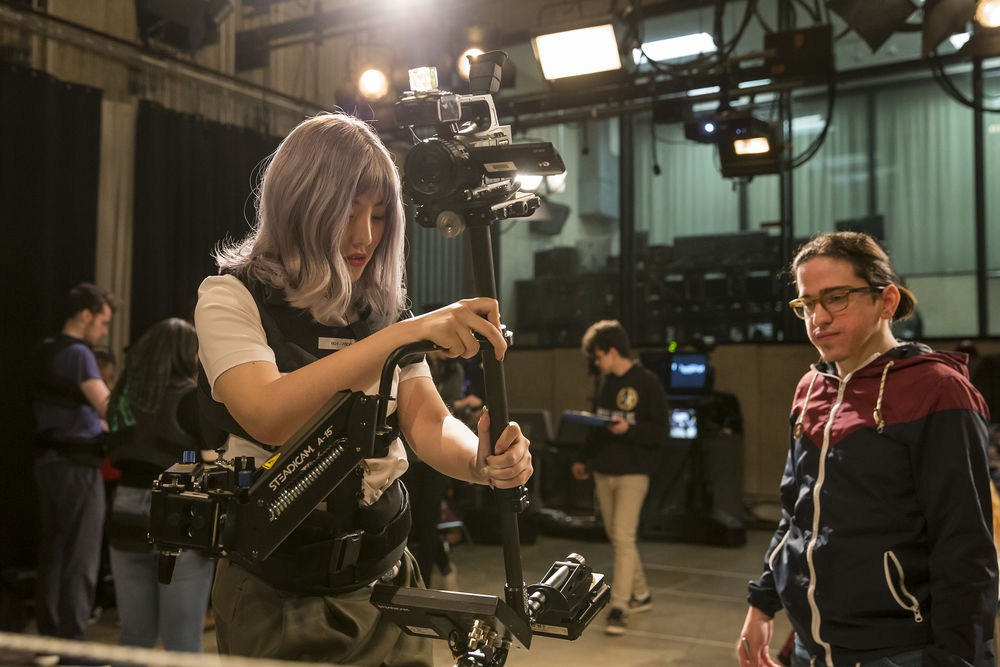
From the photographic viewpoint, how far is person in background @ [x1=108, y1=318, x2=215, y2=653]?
2.70 metres

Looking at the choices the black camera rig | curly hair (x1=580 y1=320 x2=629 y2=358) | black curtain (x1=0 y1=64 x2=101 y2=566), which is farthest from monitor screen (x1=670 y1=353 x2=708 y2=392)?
the black camera rig

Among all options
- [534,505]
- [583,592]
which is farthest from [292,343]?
[534,505]

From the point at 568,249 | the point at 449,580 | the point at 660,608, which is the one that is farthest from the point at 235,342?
the point at 568,249

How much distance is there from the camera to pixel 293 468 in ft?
2.91

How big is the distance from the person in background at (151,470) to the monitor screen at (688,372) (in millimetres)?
5138

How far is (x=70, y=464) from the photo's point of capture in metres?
4.09

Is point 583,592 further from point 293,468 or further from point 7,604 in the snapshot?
point 7,604

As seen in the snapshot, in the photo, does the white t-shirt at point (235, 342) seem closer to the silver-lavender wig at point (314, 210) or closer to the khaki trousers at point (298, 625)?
the silver-lavender wig at point (314, 210)

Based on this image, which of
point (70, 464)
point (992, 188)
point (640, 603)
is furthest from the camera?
point (992, 188)

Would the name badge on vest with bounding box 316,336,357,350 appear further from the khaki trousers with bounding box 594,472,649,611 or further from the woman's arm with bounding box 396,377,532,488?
the khaki trousers with bounding box 594,472,649,611

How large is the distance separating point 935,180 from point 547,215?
153 inches

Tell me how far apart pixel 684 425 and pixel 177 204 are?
445cm

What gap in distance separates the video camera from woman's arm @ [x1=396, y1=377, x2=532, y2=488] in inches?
10.6

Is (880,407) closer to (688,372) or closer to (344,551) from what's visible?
(344,551)
